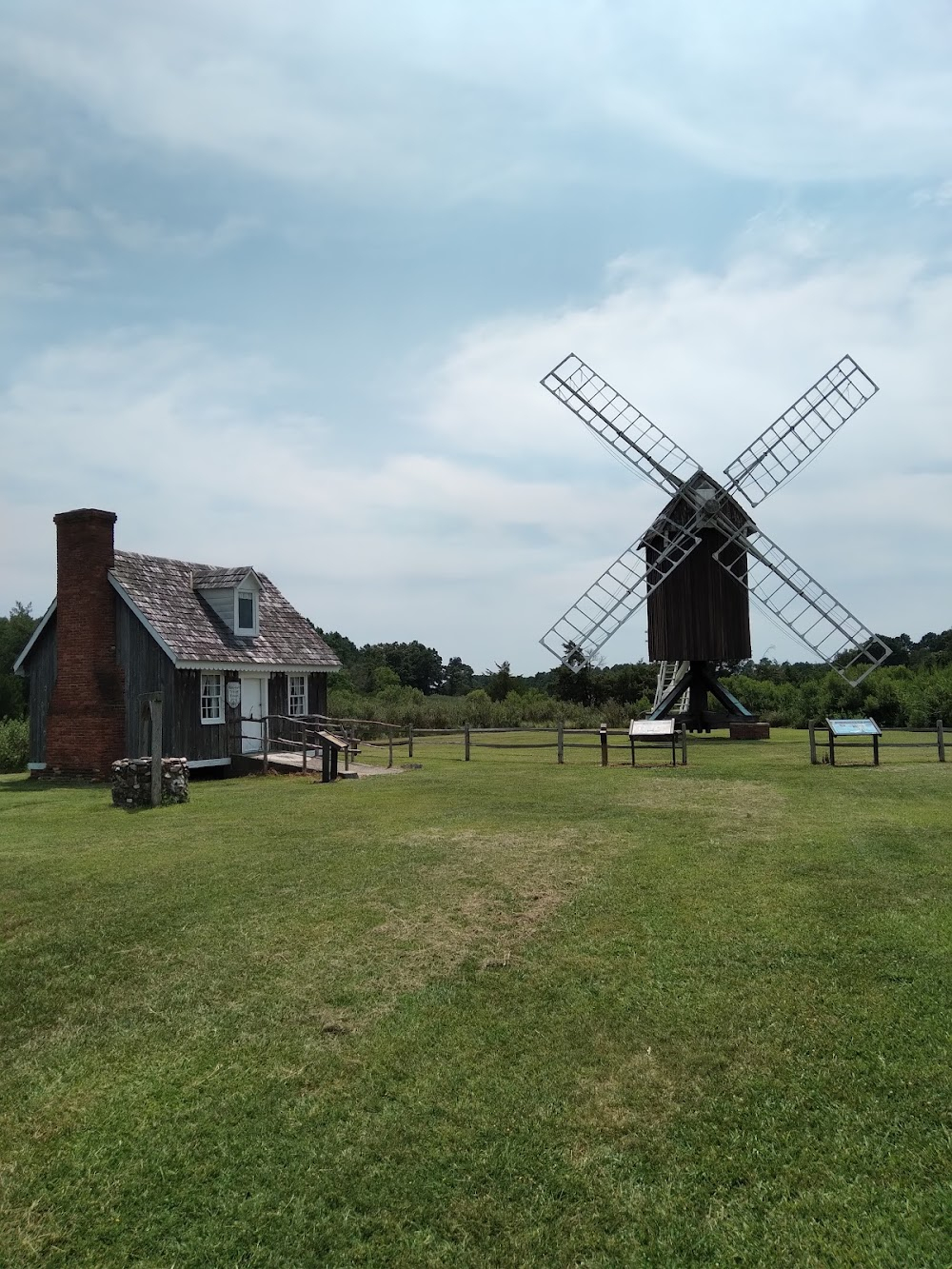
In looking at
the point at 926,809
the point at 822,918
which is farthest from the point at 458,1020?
the point at 926,809

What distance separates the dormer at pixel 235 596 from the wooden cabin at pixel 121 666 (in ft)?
1.62

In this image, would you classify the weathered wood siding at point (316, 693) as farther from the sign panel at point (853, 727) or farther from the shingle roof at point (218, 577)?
the sign panel at point (853, 727)

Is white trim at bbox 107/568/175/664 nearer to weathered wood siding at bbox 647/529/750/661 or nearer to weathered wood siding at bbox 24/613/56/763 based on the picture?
weathered wood siding at bbox 24/613/56/763

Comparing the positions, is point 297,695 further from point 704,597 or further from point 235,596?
point 704,597

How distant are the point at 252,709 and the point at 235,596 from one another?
325 cm

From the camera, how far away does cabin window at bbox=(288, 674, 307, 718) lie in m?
27.7

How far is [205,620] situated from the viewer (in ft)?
84.9

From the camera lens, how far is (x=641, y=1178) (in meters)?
5.24

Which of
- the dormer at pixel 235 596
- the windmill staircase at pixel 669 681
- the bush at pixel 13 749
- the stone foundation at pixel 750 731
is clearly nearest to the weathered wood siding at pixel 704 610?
the windmill staircase at pixel 669 681

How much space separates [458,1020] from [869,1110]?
2885 mm

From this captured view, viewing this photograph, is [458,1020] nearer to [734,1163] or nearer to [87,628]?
[734,1163]

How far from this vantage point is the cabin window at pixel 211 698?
24531 mm

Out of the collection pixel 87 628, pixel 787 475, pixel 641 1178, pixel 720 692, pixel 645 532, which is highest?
pixel 787 475

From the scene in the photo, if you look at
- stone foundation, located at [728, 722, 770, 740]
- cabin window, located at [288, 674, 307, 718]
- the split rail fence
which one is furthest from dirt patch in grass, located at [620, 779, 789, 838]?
cabin window, located at [288, 674, 307, 718]
